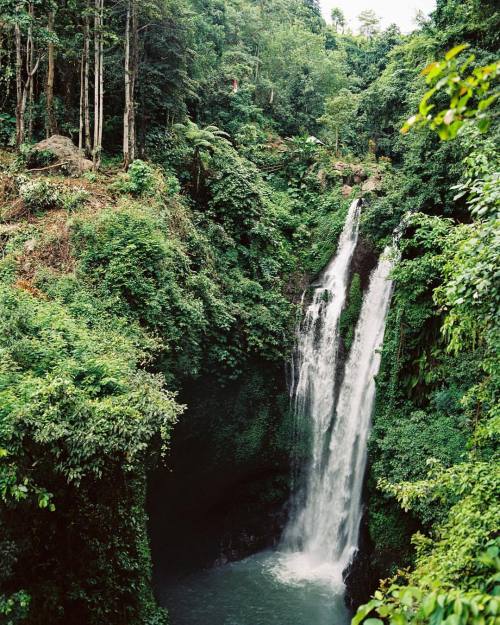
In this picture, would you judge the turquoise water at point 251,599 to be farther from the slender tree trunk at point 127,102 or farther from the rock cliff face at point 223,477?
the slender tree trunk at point 127,102

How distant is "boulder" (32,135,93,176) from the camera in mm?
13000

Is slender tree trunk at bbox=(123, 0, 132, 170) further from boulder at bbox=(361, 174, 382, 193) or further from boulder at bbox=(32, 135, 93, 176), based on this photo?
boulder at bbox=(361, 174, 382, 193)

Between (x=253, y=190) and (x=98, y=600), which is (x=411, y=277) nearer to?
(x=253, y=190)

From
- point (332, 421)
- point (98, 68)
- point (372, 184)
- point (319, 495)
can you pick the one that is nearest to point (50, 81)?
point (98, 68)

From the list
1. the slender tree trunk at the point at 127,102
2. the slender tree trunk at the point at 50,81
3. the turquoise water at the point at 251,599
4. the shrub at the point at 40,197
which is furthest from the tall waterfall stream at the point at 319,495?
the slender tree trunk at the point at 50,81

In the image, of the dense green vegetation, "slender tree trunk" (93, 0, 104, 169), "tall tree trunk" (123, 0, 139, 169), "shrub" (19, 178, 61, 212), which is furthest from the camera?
"tall tree trunk" (123, 0, 139, 169)

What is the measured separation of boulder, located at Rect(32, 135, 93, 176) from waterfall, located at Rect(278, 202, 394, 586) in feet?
25.5

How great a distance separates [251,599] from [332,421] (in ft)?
16.3

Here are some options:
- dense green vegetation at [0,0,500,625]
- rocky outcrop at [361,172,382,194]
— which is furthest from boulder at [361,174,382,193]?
dense green vegetation at [0,0,500,625]

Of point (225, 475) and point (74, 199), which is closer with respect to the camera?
point (74, 199)

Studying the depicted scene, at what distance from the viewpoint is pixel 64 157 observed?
13188 millimetres

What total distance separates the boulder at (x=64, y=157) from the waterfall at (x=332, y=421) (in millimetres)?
7776

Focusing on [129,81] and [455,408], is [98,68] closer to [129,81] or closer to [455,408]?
[129,81]

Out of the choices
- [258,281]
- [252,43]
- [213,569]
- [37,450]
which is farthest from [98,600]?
[252,43]
